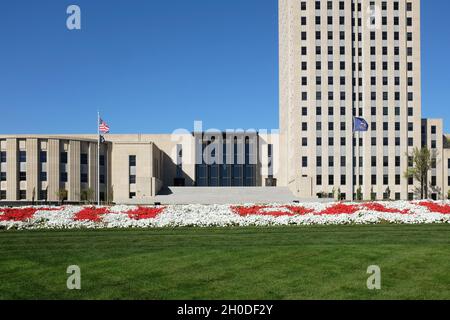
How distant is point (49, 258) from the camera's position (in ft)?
43.3

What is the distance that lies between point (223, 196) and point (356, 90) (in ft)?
104

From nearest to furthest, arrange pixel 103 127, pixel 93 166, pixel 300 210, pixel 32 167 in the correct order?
pixel 300 210 → pixel 103 127 → pixel 32 167 → pixel 93 166

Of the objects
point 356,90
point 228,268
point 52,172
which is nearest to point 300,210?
point 228,268

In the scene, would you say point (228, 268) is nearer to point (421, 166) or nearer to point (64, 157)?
point (64, 157)

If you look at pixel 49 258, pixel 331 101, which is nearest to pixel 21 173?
pixel 331 101

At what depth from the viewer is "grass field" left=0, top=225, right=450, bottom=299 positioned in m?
9.27

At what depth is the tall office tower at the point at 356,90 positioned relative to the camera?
86812 mm

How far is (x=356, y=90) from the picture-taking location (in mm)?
87625

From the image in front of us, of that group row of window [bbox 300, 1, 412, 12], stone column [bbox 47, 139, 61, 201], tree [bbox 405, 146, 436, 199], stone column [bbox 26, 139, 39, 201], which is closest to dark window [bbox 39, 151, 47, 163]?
stone column [bbox 26, 139, 39, 201]

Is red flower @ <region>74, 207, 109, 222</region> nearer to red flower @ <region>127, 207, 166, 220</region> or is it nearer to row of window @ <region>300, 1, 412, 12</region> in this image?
red flower @ <region>127, 207, 166, 220</region>

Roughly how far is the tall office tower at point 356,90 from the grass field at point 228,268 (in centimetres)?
7152

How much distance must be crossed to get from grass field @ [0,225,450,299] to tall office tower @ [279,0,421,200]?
71524 mm

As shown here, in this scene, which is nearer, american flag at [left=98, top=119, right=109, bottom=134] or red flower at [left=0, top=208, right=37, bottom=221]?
red flower at [left=0, top=208, right=37, bottom=221]
